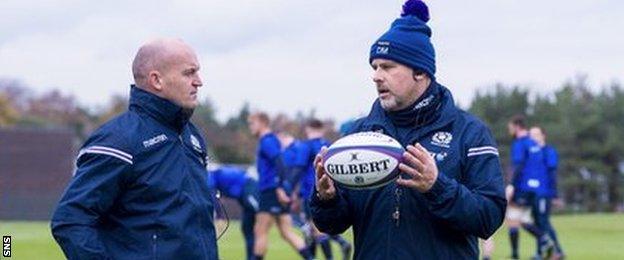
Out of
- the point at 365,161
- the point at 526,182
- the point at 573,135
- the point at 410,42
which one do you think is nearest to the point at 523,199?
the point at 526,182

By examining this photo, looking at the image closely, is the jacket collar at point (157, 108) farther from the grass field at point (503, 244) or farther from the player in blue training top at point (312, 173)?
the grass field at point (503, 244)

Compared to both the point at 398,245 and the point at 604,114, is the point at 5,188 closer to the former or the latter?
the point at 604,114

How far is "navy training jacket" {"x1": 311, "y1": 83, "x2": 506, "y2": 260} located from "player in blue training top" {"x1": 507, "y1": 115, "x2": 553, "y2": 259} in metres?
13.6

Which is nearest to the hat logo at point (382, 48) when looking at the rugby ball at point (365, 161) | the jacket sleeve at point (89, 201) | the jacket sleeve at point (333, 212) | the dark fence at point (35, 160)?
the rugby ball at point (365, 161)

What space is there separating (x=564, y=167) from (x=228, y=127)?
32072 mm

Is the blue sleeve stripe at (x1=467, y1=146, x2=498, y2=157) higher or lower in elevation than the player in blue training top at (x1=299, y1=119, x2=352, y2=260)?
→ higher

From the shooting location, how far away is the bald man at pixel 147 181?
5.95m

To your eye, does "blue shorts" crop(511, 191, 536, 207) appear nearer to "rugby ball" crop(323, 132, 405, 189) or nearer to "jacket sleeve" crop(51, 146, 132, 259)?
"rugby ball" crop(323, 132, 405, 189)

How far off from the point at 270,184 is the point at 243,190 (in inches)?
17.1

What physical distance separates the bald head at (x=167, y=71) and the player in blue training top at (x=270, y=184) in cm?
1158

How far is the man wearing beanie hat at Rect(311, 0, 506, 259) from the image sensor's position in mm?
6034

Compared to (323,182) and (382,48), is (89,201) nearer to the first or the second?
(323,182)

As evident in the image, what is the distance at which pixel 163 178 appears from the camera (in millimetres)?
6156

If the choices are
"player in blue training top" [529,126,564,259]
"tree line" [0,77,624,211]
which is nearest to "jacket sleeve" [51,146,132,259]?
"player in blue training top" [529,126,564,259]
